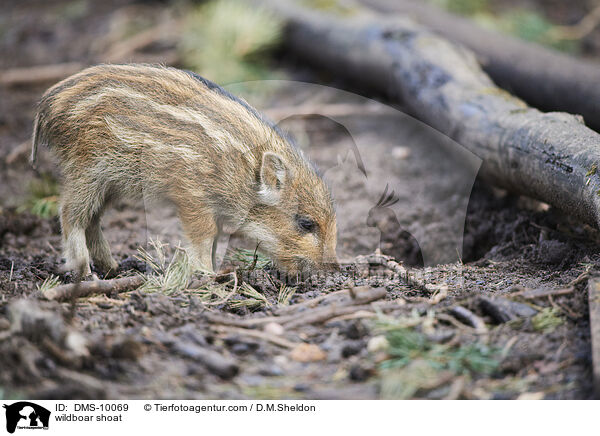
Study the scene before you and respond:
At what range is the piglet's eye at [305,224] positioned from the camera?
14.8 ft

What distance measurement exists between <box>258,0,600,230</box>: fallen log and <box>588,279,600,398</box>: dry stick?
0.72 metres

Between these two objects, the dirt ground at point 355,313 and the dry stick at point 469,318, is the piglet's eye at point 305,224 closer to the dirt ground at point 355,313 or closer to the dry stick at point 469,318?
the dirt ground at point 355,313

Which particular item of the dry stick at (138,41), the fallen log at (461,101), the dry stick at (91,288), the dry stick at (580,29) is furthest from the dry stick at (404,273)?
the dry stick at (580,29)

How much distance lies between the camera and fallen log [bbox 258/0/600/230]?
430 cm

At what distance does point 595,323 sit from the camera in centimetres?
303

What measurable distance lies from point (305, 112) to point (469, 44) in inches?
81.8

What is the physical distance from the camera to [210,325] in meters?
3.32

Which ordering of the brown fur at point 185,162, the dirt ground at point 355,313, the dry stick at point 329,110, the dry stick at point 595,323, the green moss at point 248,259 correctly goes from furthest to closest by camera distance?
the dry stick at point 329,110, the green moss at point 248,259, the brown fur at point 185,162, the dirt ground at point 355,313, the dry stick at point 595,323

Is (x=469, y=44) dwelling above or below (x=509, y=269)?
above

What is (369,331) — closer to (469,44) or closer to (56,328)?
(56,328)

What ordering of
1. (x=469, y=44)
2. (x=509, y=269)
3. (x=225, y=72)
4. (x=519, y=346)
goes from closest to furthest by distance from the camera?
(x=519, y=346), (x=509, y=269), (x=469, y=44), (x=225, y=72)
